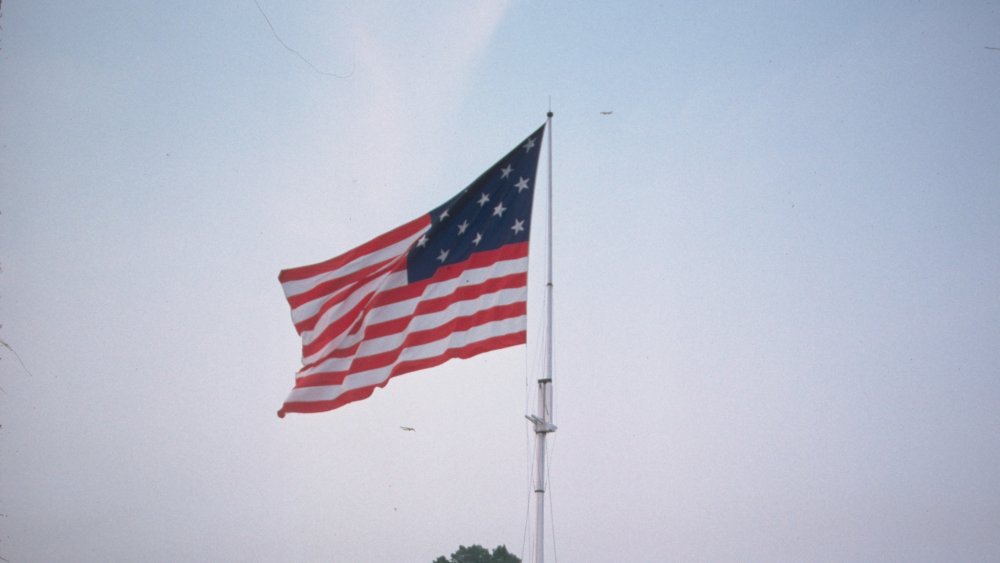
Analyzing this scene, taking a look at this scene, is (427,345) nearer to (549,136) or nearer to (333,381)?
(333,381)

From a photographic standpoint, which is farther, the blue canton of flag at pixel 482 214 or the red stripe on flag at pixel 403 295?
the blue canton of flag at pixel 482 214

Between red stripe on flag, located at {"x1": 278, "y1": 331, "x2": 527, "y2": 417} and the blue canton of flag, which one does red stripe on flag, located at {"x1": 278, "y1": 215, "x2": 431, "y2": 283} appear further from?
red stripe on flag, located at {"x1": 278, "y1": 331, "x2": 527, "y2": 417}

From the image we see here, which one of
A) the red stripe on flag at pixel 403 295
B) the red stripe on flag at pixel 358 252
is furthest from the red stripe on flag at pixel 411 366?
the red stripe on flag at pixel 358 252

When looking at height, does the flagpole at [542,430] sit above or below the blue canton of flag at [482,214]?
below

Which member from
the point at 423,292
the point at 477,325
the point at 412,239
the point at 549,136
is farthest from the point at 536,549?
the point at 549,136

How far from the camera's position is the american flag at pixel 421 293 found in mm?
14164

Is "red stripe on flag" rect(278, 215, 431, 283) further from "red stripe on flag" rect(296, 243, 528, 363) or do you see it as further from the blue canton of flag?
"red stripe on flag" rect(296, 243, 528, 363)

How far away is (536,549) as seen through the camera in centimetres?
1252

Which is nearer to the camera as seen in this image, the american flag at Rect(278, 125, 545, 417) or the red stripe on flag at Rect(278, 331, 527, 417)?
the red stripe on flag at Rect(278, 331, 527, 417)

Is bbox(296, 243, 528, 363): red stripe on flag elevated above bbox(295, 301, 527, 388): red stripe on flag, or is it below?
above

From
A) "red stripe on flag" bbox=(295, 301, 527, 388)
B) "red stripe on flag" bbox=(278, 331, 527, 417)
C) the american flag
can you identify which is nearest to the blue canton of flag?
the american flag

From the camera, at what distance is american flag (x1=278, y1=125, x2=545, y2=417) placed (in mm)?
14164

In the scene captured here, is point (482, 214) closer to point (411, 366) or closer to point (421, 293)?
point (421, 293)

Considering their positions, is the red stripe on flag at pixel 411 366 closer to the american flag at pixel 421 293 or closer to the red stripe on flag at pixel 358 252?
the american flag at pixel 421 293
